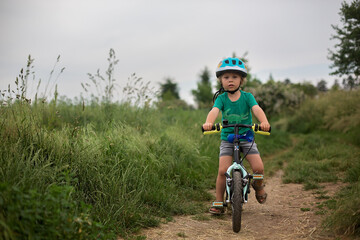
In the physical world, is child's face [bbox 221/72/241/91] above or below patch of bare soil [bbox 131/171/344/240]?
above

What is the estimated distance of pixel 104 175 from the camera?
4.09 meters

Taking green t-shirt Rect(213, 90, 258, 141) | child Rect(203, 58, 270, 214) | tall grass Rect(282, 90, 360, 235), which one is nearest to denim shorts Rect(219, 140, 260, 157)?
child Rect(203, 58, 270, 214)

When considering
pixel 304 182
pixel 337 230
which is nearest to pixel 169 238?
pixel 337 230

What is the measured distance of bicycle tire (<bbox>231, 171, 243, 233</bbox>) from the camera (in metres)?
3.62

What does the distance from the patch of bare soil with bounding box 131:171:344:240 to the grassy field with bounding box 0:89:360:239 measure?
0.78 ft

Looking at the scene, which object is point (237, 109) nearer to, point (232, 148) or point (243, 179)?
point (232, 148)

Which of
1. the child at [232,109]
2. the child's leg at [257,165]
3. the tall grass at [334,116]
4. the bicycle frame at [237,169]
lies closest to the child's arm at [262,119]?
the child at [232,109]

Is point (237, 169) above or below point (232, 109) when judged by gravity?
below

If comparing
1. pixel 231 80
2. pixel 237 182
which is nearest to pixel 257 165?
pixel 237 182

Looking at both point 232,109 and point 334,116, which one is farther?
point 334,116

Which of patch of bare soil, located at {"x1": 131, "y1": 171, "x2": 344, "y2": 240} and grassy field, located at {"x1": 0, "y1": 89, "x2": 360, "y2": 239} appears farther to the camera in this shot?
patch of bare soil, located at {"x1": 131, "y1": 171, "x2": 344, "y2": 240}

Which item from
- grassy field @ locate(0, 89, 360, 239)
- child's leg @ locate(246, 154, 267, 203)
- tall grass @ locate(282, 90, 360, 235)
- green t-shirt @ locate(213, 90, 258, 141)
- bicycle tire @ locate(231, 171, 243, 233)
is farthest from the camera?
green t-shirt @ locate(213, 90, 258, 141)

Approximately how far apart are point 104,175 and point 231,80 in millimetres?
2119

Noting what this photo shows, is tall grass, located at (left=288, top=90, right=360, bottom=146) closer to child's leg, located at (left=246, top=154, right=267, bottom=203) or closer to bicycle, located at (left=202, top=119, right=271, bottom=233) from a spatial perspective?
child's leg, located at (left=246, top=154, right=267, bottom=203)
